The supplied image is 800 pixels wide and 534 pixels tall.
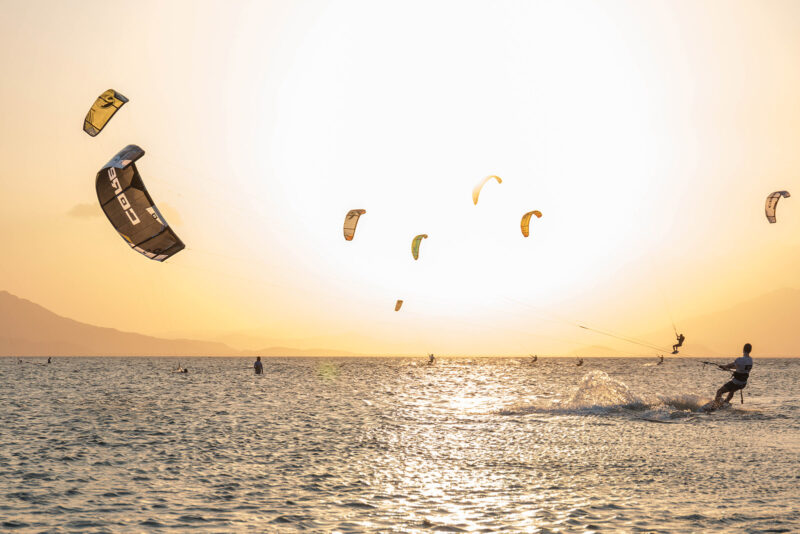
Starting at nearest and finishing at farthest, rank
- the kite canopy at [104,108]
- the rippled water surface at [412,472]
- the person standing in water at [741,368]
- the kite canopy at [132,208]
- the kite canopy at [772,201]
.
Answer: the rippled water surface at [412,472] → the kite canopy at [132,208] → the kite canopy at [104,108] → the person standing in water at [741,368] → the kite canopy at [772,201]

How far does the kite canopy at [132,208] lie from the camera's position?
19.7 m

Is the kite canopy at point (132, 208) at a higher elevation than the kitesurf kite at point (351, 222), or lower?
lower

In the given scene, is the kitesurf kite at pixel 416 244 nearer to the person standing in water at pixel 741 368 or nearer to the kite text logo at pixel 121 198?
the person standing in water at pixel 741 368

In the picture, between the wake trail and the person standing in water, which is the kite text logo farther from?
the person standing in water

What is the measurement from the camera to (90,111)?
800 inches

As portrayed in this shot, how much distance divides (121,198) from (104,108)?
2.73 m

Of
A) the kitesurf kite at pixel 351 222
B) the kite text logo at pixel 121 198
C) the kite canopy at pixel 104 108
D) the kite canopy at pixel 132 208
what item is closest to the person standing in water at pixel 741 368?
the kitesurf kite at pixel 351 222

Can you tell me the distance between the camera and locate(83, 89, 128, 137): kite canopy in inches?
797

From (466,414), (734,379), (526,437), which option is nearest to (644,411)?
(734,379)

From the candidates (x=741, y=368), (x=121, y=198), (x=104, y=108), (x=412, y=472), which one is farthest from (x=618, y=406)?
(x=104, y=108)

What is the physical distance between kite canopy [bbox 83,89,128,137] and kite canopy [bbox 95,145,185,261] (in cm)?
99

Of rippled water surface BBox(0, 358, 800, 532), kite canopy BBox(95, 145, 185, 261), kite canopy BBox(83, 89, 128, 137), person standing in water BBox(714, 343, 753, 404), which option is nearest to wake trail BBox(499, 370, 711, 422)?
Answer: rippled water surface BBox(0, 358, 800, 532)

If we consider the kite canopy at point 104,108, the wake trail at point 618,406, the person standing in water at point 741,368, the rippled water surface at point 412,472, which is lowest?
the rippled water surface at point 412,472

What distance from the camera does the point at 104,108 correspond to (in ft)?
66.6
